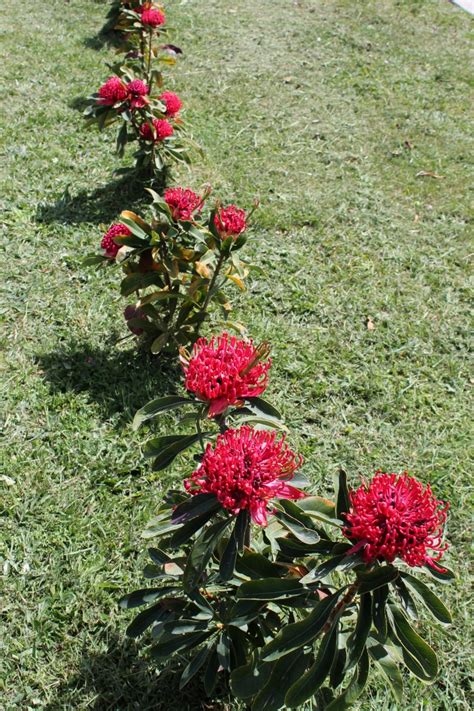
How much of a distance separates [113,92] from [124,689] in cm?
323

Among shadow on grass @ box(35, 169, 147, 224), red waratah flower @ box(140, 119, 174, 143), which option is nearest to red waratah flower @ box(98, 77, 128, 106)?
red waratah flower @ box(140, 119, 174, 143)

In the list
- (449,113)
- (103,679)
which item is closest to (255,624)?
(103,679)

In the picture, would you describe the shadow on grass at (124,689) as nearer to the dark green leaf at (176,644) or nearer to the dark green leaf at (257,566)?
the dark green leaf at (176,644)

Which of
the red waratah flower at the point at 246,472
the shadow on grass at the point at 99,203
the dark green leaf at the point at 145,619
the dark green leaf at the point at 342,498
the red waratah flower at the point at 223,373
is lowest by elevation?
the shadow on grass at the point at 99,203

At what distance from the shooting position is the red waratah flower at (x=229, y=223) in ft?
8.95

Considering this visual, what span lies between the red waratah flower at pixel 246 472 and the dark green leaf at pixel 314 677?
33cm

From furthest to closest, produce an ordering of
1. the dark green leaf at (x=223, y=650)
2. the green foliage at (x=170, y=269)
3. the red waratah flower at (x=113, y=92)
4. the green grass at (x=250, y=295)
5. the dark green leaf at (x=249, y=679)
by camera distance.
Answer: the red waratah flower at (x=113, y=92)
the green foliage at (x=170, y=269)
the green grass at (x=250, y=295)
the dark green leaf at (x=223, y=650)
the dark green leaf at (x=249, y=679)

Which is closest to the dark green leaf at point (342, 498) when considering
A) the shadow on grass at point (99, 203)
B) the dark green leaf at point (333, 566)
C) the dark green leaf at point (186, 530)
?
the dark green leaf at point (333, 566)

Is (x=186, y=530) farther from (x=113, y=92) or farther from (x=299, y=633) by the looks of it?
(x=113, y=92)

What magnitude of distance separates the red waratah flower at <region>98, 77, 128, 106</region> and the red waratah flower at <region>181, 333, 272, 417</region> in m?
2.73

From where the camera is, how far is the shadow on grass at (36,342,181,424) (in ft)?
10.2

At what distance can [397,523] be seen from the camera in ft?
4.71

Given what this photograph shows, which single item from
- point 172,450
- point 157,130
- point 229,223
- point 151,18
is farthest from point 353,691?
point 151,18

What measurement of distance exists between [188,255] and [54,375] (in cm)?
90
